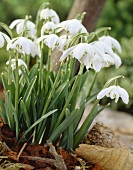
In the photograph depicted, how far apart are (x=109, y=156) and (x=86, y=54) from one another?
1.33 ft

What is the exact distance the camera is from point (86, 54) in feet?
5.40

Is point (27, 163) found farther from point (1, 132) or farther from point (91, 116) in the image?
point (91, 116)

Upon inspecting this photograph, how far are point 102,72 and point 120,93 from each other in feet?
8.96

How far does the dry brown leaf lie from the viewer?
178 cm

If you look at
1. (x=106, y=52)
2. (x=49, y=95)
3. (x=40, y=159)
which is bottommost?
(x=40, y=159)

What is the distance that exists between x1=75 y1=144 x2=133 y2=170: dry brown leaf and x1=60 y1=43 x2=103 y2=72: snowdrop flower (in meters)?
0.31

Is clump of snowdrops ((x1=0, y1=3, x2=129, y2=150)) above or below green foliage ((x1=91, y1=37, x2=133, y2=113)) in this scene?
above

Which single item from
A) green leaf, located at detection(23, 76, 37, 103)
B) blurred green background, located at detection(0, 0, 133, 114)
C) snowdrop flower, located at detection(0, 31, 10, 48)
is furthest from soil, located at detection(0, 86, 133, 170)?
blurred green background, located at detection(0, 0, 133, 114)

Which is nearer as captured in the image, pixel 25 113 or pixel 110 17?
pixel 25 113

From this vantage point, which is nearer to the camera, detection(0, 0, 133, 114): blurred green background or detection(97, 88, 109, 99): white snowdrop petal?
detection(97, 88, 109, 99): white snowdrop petal

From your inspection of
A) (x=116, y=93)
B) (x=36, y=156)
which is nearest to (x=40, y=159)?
(x=36, y=156)

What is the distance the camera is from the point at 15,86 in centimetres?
187

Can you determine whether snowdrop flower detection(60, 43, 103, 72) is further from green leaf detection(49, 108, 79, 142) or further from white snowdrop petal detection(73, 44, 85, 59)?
green leaf detection(49, 108, 79, 142)

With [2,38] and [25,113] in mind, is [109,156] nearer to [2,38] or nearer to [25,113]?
[25,113]
